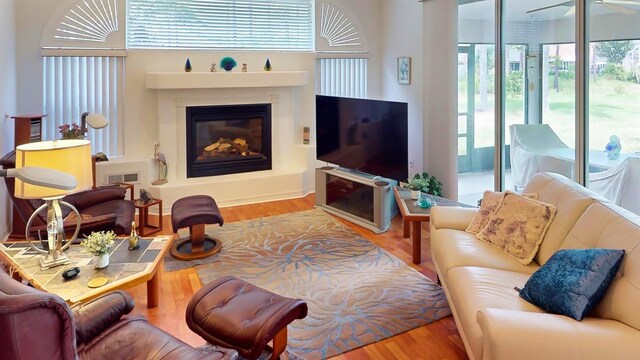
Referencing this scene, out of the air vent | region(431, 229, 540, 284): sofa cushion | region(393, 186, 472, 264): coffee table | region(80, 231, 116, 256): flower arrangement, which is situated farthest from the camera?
the air vent

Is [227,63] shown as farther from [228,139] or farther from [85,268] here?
[85,268]

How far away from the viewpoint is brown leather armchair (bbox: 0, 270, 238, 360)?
1.28m

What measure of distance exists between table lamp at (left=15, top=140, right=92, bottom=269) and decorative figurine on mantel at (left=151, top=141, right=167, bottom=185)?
9.89 ft

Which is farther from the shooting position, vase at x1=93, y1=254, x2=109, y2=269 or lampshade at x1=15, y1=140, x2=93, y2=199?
vase at x1=93, y1=254, x2=109, y2=269

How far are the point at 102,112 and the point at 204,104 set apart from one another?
48.0 inches

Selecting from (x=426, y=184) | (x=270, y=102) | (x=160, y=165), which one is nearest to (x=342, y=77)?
(x=270, y=102)

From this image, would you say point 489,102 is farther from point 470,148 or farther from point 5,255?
point 5,255

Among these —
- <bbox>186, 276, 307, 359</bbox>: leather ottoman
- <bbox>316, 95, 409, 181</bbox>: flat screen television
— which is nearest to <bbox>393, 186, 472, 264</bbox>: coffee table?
<bbox>316, 95, 409, 181</bbox>: flat screen television

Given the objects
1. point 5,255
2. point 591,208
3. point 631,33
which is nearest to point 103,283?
point 5,255

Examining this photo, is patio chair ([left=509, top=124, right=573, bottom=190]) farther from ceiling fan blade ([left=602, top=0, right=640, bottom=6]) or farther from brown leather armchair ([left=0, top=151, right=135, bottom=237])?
brown leather armchair ([left=0, top=151, right=135, bottom=237])

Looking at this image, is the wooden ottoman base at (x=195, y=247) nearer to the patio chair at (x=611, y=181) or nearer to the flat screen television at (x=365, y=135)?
the flat screen television at (x=365, y=135)

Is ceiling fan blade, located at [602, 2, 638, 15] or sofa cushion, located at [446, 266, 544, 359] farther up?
ceiling fan blade, located at [602, 2, 638, 15]

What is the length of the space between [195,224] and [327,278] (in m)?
1.29

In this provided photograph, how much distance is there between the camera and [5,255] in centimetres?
274
